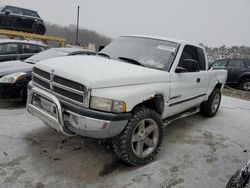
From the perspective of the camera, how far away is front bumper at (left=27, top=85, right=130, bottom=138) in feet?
9.01

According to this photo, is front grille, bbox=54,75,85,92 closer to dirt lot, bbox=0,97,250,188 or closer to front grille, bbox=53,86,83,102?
front grille, bbox=53,86,83,102

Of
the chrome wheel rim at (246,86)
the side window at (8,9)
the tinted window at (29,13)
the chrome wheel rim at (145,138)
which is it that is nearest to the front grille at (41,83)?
the chrome wheel rim at (145,138)

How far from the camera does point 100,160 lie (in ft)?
11.0

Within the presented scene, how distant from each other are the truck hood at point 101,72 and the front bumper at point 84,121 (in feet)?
1.06

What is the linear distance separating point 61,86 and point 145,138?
51.4 inches

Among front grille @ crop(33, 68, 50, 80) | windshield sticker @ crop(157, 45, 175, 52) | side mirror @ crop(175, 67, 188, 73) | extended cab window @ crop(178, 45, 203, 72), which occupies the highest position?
windshield sticker @ crop(157, 45, 175, 52)

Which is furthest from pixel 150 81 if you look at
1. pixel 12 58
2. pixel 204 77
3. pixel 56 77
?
pixel 12 58

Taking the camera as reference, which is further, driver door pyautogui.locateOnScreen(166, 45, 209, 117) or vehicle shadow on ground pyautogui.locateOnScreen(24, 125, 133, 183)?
driver door pyautogui.locateOnScreen(166, 45, 209, 117)

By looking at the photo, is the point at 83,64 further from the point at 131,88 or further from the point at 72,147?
the point at 72,147

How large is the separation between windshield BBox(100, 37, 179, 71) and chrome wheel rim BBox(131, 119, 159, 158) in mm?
925

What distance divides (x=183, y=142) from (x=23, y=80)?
11.3ft

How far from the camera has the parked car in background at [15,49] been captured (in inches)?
284

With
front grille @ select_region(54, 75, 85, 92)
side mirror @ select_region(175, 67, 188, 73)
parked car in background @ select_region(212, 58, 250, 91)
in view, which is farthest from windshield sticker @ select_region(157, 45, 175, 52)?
parked car in background @ select_region(212, 58, 250, 91)

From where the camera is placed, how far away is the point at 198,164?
3.49m
